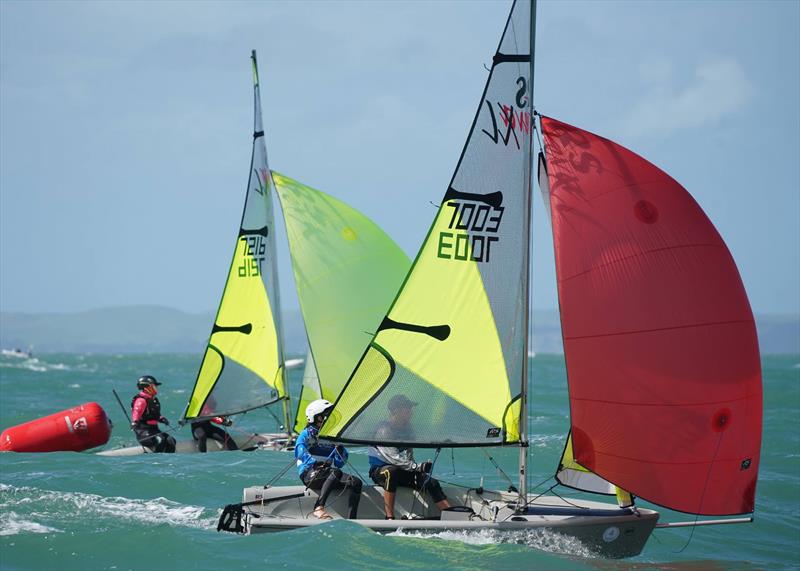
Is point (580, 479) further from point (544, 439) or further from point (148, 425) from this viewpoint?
point (544, 439)

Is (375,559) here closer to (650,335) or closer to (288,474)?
(650,335)

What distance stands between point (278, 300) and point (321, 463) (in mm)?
7555

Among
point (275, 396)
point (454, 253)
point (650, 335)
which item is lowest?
point (275, 396)

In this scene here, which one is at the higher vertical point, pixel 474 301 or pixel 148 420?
pixel 474 301

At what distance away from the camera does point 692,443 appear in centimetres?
883

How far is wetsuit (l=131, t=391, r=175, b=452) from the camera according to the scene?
15164 mm

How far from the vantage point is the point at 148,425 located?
50.3ft

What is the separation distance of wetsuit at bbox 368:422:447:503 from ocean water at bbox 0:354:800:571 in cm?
68

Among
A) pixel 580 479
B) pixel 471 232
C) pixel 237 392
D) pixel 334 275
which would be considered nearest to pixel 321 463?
pixel 580 479

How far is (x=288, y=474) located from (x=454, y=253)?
6220 mm

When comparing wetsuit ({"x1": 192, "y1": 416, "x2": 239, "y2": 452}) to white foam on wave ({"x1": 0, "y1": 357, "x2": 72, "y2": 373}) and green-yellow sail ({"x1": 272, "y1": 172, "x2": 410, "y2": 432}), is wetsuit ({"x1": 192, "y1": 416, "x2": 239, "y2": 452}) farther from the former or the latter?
white foam on wave ({"x1": 0, "y1": 357, "x2": 72, "y2": 373})

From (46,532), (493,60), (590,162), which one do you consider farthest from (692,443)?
(46,532)

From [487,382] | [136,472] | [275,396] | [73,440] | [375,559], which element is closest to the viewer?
[375,559]

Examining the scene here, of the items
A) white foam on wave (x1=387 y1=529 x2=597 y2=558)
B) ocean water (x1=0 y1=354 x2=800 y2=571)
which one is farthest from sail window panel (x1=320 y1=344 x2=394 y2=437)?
white foam on wave (x1=387 y1=529 x2=597 y2=558)
